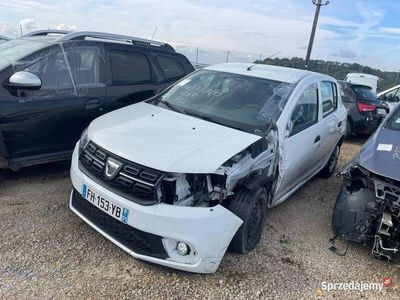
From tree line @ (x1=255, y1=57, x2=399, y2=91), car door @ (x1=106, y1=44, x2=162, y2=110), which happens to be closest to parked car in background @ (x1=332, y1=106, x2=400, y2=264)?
car door @ (x1=106, y1=44, x2=162, y2=110)

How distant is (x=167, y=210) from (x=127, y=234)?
43 cm

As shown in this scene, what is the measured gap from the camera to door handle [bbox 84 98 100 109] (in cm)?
458

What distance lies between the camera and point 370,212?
3.36 meters

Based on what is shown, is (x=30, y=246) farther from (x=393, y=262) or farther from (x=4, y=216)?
(x=393, y=262)

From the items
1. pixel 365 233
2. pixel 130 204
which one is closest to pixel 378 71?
pixel 365 233

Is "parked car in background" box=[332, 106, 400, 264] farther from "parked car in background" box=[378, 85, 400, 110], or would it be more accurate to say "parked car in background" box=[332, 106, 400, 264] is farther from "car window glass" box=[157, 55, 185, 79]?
"parked car in background" box=[378, 85, 400, 110]

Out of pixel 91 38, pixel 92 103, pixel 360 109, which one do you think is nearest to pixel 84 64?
pixel 91 38

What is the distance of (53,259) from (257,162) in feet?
6.41

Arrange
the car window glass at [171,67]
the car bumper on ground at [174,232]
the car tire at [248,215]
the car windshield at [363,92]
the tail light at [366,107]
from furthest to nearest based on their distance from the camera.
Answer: the car windshield at [363,92], the tail light at [366,107], the car window glass at [171,67], the car tire at [248,215], the car bumper on ground at [174,232]

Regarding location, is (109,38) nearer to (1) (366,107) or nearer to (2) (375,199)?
(2) (375,199)

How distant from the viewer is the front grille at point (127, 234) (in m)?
2.86

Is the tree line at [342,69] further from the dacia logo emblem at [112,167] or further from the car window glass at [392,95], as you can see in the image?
the dacia logo emblem at [112,167]

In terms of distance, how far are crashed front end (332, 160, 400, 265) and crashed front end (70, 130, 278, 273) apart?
1157mm

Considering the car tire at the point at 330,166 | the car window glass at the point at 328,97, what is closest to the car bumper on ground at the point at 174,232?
the car window glass at the point at 328,97
